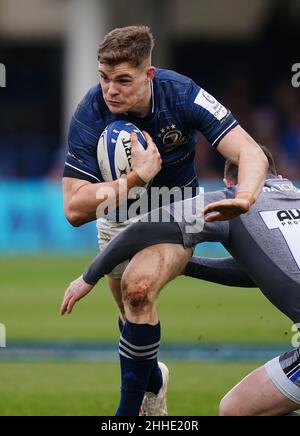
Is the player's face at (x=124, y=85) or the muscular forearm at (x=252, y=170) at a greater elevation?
the player's face at (x=124, y=85)

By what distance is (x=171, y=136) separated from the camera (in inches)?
290

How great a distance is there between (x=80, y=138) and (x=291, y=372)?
2.01m

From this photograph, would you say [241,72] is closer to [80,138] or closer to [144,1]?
[144,1]

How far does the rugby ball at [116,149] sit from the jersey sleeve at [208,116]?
386 millimetres

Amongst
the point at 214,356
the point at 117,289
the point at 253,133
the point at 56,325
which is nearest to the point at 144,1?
the point at 253,133

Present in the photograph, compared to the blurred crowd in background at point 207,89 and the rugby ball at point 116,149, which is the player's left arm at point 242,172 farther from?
the blurred crowd in background at point 207,89

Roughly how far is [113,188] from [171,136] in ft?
2.56

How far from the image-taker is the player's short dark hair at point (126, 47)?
22.4 feet

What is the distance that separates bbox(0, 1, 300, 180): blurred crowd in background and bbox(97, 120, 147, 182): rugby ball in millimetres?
14585

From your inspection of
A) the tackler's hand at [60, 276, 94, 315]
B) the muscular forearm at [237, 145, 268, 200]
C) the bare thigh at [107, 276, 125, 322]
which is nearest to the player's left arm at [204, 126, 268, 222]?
the muscular forearm at [237, 145, 268, 200]

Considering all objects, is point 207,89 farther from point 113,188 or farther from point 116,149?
point 113,188

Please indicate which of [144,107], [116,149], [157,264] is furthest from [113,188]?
A: [144,107]

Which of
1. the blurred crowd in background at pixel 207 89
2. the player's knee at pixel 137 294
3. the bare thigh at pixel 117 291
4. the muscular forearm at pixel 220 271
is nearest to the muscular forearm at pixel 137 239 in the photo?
the player's knee at pixel 137 294
